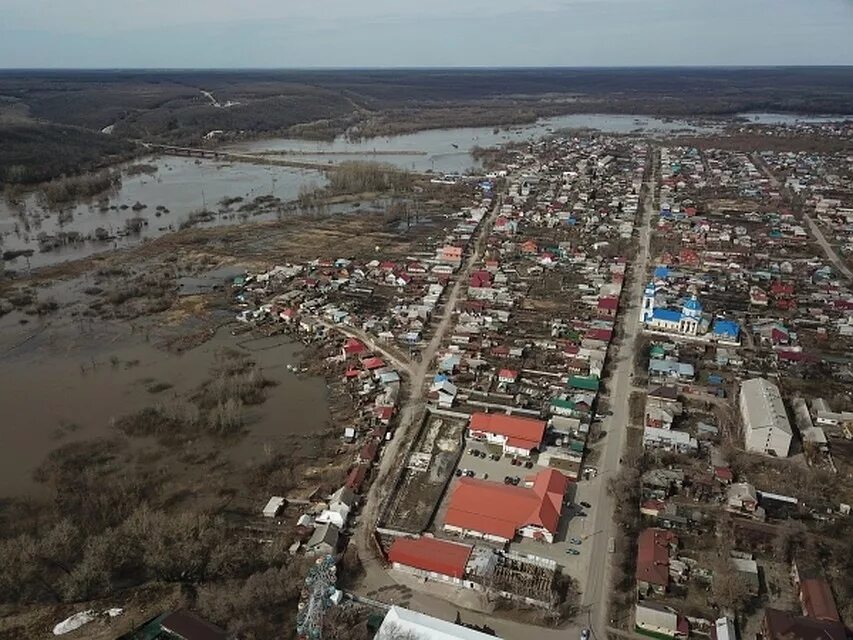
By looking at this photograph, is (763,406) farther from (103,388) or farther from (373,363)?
(103,388)

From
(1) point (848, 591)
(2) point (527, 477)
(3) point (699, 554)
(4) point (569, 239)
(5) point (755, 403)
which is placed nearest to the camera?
(1) point (848, 591)

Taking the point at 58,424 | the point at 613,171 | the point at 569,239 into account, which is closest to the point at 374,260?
the point at 569,239

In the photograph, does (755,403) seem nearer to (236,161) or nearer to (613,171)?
(613,171)

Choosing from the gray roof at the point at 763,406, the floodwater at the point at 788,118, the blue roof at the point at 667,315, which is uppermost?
the floodwater at the point at 788,118

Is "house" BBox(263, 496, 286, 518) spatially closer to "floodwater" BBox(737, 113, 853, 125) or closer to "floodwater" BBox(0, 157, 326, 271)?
"floodwater" BBox(0, 157, 326, 271)

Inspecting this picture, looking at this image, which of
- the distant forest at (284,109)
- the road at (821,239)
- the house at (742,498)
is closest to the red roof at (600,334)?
the house at (742,498)

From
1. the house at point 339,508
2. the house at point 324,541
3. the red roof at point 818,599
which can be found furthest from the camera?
the house at point 339,508

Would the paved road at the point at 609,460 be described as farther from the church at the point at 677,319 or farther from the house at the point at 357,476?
the house at the point at 357,476
